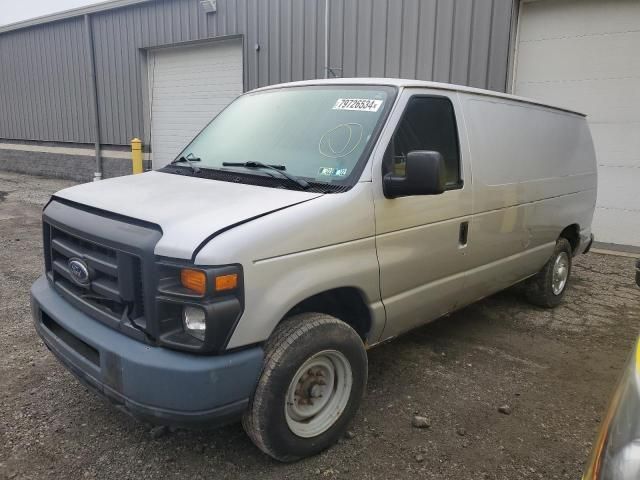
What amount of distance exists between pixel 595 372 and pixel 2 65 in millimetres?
19145

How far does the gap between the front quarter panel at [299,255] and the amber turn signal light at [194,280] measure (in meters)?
0.06

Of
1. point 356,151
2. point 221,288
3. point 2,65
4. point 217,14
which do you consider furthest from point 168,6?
point 221,288

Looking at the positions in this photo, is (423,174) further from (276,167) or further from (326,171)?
(276,167)

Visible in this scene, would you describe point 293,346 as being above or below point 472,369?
above

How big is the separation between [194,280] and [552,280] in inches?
166

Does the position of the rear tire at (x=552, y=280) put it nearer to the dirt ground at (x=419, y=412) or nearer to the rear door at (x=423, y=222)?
the dirt ground at (x=419, y=412)

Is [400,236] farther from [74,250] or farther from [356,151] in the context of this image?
[74,250]

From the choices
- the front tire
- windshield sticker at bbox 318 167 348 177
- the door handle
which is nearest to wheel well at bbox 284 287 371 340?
the front tire

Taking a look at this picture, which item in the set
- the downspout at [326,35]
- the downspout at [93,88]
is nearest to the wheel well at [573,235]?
the downspout at [326,35]

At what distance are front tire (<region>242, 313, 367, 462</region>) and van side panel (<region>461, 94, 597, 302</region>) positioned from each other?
1.44m

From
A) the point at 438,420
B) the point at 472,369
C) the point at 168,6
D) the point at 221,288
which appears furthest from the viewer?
the point at 168,6

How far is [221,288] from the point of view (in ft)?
7.82

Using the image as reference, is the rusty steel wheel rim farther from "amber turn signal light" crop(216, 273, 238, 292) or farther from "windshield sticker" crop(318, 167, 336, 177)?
"windshield sticker" crop(318, 167, 336, 177)

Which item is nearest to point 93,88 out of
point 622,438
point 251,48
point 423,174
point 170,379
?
point 251,48
